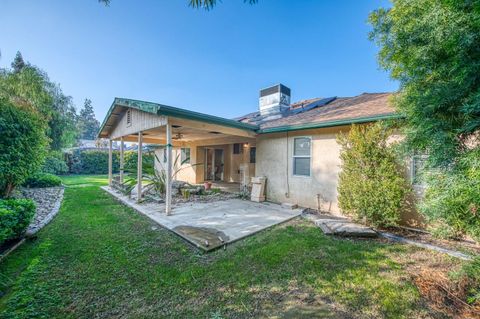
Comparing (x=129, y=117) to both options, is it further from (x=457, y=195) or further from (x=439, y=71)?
(x=457, y=195)

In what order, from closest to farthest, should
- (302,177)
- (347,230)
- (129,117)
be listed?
(347,230), (302,177), (129,117)

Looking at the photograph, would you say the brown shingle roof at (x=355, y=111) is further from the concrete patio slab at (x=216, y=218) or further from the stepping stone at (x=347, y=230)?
the concrete patio slab at (x=216, y=218)

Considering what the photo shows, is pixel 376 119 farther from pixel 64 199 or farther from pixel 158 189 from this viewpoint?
pixel 64 199

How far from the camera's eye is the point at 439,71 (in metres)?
2.85

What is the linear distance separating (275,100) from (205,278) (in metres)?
9.93

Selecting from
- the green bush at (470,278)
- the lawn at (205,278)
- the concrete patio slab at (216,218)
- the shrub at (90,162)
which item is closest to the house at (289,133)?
the concrete patio slab at (216,218)

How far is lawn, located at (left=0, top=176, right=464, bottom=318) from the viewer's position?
230 cm

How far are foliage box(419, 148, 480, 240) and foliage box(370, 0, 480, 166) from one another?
0.22 metres

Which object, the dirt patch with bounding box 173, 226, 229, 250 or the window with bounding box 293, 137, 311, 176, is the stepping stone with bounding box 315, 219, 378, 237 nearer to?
the window with bounding box 293, 137, 311, 176

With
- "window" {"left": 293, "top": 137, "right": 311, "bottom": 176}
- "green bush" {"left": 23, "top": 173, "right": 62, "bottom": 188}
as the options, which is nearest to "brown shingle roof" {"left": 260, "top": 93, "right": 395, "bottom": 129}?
"window" {"left": 293, "top": 137, "right": 311, "bottom": 176}

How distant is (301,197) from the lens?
23.1 ft

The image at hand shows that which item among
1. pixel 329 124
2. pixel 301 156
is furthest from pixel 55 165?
pixel 329 124

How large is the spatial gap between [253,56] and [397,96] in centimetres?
1071

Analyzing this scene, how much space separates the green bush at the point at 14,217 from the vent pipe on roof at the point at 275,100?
9521 mm
